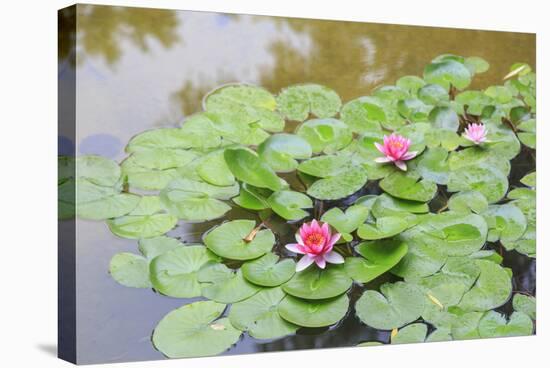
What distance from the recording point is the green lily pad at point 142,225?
4.27m

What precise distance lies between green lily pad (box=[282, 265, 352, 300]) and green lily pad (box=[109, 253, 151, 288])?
0.70 m

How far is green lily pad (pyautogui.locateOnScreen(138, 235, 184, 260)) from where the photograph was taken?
430 cm

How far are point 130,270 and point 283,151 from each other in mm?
992

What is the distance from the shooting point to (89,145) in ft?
13.8

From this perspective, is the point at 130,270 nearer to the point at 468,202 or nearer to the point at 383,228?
the point at 383,228

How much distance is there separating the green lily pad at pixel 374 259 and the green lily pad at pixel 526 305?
0.85 meters

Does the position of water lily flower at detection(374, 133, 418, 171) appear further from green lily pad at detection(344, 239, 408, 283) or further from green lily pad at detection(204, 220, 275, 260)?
green lily pad at detection(204, 220, 275, 260)

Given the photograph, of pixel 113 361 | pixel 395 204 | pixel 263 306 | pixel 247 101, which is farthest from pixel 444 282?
pixel 113 361

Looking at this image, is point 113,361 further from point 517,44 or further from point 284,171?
point 517,44

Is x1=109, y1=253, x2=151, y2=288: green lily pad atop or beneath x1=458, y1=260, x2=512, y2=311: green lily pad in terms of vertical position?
atop

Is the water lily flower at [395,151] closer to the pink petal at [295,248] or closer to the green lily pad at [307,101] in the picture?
the green lily pad at [307,101]

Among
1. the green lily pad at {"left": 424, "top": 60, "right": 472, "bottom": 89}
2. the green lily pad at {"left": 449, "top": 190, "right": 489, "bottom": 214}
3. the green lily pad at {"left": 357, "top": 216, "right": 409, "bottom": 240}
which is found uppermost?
the green lily pad at {"left": 424, "top": 60, "right": 472, "bottom": 89}

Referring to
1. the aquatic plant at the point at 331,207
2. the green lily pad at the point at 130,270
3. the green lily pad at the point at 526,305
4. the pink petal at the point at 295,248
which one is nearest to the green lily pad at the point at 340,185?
the aquatic plant at the point at 331,207

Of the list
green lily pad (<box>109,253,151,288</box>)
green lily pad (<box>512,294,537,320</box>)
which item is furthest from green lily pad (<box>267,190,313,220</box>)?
green lily pad (<box>512,294,537,320</box>)
